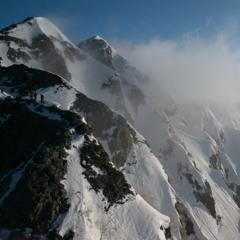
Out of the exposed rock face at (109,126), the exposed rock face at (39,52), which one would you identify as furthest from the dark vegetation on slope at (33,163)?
the exposed rock face at (39,52)

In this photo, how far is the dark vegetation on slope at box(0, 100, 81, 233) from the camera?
12.4 m

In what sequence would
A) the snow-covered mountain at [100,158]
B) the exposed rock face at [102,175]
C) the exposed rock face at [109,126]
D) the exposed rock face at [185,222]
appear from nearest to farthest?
the snow-covered mountain at [100,158], the exposed rock face at [102,175], the exposed rock face at [185,222], the exposed rock face at [109,126]

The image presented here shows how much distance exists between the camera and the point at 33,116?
73.0ft

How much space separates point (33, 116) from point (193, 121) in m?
93.1

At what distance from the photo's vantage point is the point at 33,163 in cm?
1449

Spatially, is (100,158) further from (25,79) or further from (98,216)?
(25,79)

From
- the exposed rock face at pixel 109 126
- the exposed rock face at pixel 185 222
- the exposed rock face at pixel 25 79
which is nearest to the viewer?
the exposed rock face at pixel 185 222

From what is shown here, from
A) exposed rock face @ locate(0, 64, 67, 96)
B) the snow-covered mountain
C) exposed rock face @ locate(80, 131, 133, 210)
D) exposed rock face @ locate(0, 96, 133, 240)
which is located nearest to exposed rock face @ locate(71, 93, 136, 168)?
the snow-covered mountain

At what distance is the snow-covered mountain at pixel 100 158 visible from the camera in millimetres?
14215

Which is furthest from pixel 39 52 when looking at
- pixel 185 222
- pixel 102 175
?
pixel 185 222

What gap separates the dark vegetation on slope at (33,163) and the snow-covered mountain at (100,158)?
9 centimetres

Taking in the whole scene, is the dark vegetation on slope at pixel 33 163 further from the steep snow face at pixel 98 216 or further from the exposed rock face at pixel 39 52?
the exposed rock face at pixel 39 52

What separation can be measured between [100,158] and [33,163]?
306 inches

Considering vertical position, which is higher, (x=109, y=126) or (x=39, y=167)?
(x=109, y=126)
